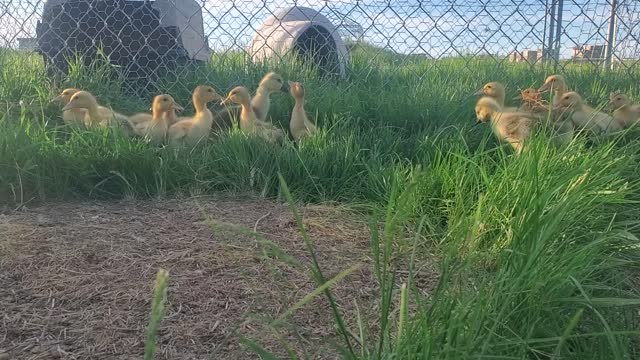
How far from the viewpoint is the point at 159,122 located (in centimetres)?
307

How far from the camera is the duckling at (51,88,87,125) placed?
9.87 ft

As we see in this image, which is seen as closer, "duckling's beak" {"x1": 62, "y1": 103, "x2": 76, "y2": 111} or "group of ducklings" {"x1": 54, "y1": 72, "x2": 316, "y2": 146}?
"group of ducklings" {"x1": 54, "y1": 72, "x2": 316, "y2": 146}

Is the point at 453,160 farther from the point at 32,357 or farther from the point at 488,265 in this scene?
the point at 32,357

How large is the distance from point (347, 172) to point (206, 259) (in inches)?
33.7

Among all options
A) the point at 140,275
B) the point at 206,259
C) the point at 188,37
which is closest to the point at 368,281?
the point at 206,259

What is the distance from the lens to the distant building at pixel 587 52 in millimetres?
4179

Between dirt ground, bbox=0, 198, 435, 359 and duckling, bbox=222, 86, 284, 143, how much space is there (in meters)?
0.67

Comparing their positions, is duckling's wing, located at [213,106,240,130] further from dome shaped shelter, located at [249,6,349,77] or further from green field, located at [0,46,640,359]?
dome shaped shelter, located at [249,6,349,77]

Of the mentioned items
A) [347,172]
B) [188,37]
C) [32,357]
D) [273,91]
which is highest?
[188,37]

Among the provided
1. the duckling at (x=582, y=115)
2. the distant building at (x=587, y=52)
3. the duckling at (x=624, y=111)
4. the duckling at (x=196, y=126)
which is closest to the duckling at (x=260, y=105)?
the duckling at (x=196, y=126)

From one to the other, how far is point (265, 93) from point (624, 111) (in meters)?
1.97

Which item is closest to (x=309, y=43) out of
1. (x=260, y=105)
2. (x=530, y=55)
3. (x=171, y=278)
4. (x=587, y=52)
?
(x=530, y=55)

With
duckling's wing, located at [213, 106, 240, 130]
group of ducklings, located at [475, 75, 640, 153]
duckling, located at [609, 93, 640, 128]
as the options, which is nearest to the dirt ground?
group of ducklings, located at [475, 75, 640, 153]

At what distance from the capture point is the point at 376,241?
1115mm
